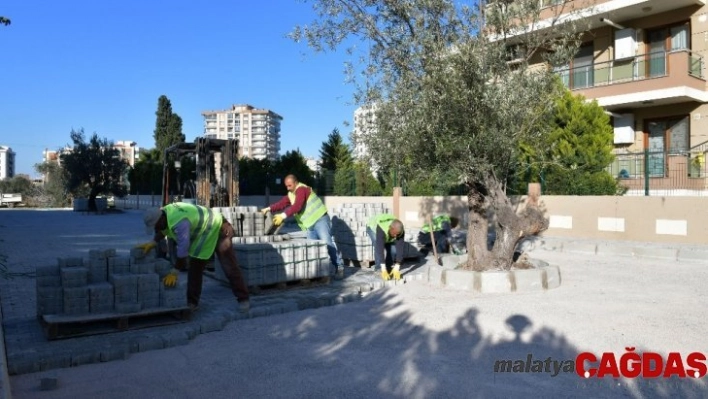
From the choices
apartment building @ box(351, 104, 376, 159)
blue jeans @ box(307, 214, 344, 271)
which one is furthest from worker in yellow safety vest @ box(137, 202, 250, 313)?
apartment building @ box(351, 104, 376, 159)

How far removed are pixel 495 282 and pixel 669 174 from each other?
7.78 metres

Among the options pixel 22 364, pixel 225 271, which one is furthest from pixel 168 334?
pixel 22 364

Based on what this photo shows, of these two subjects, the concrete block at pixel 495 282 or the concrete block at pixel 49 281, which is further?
the concrete block at pixel 495 282

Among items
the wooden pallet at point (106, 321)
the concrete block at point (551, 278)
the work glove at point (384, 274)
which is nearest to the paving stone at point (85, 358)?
the wooden pallet at point (106, 321)

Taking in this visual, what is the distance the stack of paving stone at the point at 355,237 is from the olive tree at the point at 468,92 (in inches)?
57.4

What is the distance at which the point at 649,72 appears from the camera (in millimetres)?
17812

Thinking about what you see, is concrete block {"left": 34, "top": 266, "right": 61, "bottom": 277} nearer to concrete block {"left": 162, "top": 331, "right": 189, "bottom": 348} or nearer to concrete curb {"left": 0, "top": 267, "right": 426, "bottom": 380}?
concrete curb {"left": 0, "top": 267, "right": 426, "bottom": 380}

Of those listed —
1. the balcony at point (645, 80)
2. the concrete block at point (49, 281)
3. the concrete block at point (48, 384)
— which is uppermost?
the balcony at point (645, 80)

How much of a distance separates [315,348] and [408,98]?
4.28m

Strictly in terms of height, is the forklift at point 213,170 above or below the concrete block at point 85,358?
above

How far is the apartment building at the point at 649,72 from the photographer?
17047mm

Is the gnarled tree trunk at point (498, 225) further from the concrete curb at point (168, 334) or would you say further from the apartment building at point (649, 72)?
the apartment building at point (649, 72)

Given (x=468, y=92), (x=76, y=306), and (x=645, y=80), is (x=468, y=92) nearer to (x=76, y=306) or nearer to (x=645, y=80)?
(x=76, y=306)

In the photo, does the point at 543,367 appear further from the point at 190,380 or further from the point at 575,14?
the point at 575,14
